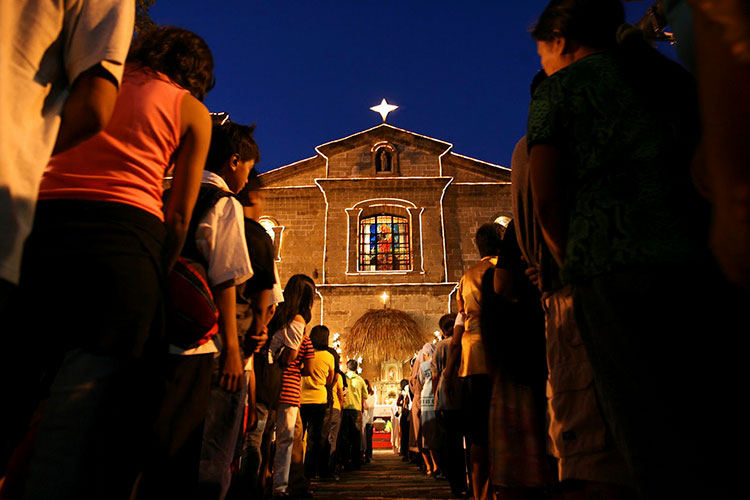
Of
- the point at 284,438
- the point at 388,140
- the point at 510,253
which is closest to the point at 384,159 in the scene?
the point at 388,140

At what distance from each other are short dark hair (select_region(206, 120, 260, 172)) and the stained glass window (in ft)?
51.9

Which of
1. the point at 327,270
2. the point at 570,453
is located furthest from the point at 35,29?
the point at 327,270

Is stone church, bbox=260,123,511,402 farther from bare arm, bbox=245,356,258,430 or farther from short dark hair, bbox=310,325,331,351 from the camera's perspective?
bare arm, bbox=245,356,258,430

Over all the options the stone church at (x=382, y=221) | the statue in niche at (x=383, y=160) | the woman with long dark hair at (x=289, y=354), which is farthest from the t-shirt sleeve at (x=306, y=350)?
the statue in niche at (x=383, y=160)

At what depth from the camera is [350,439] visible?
30.1 ft

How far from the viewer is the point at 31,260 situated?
103cm

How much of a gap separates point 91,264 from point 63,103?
355mm

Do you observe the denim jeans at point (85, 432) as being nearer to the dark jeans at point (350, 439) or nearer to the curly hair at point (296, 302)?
the curly hair at point (296, 302)

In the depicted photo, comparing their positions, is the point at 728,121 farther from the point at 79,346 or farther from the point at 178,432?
the point at 178,432

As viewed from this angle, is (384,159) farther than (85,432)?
Yes

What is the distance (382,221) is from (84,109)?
18.1 m

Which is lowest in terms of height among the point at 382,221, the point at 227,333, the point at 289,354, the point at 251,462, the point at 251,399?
the point at 251,462

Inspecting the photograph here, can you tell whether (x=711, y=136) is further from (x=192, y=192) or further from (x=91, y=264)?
(x=192, y=192)

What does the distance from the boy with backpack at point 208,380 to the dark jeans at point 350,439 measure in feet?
23.5
